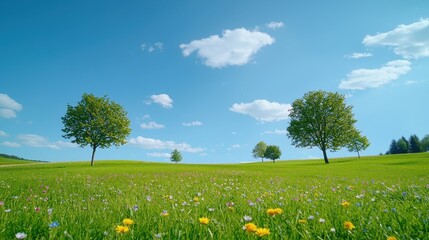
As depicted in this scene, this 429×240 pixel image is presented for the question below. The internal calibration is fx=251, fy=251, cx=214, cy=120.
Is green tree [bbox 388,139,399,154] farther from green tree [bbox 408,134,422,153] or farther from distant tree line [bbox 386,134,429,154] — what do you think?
green tree [bbox 408,134,422,153]

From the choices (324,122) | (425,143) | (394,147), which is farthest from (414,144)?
(324,122)

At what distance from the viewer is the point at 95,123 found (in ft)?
174

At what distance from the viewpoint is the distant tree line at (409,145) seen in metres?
129

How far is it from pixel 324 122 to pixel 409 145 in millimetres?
106722

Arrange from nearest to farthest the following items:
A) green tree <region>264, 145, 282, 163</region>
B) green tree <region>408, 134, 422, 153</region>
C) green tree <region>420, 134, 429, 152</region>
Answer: green tree <region>264, 145, 282, 163</region> < green tree <region>408, 134, 422, 153</region> < green tree <region>420, 134, 429, 152</region>

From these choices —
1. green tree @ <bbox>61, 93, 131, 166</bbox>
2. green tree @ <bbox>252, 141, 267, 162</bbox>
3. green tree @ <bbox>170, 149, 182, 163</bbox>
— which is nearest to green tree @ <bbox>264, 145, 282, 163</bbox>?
green tree @ <bbox>252, 141, 267, 162</bbox>

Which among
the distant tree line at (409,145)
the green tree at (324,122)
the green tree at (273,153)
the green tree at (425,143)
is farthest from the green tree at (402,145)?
the green tree at (324,122)

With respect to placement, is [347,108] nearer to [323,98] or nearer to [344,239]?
[323,98]

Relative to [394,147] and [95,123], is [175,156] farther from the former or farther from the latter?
[394,147]

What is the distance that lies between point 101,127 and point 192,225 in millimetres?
56244

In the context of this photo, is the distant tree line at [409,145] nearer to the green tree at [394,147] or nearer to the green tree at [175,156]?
the green tree at [394,147]

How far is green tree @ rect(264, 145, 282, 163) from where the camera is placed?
122562 millimetres

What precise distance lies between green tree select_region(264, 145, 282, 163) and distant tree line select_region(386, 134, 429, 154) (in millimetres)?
70443

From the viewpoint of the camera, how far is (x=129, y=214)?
4203mm
